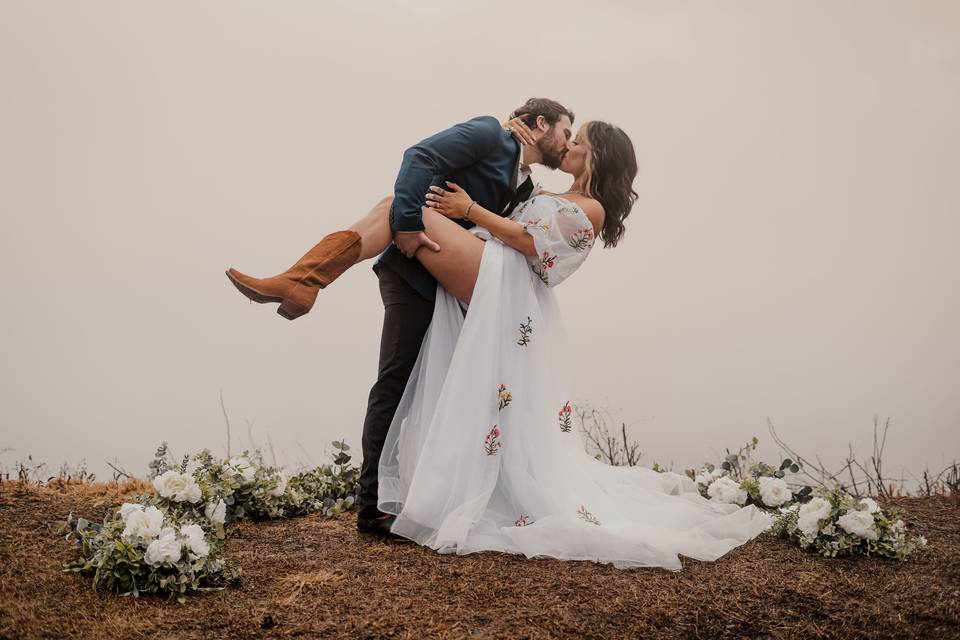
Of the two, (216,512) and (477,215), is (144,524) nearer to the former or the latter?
(216,512)

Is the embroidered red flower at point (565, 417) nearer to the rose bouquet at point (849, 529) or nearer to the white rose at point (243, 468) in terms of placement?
the rose bouquet at point (849, 529)

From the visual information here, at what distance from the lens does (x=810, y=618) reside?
9.85 feet

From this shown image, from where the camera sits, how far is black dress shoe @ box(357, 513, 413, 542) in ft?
12.6

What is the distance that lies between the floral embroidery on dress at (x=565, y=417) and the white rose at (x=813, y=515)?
4.31 ft

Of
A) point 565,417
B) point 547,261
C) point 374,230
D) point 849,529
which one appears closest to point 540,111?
point 547,261

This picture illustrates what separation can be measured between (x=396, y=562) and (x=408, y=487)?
477 millimetres

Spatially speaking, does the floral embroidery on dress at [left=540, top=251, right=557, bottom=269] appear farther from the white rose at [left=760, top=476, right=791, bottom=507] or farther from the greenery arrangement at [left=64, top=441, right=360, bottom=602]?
the white rose at [left=760, top=476, right=791, bottom=507]

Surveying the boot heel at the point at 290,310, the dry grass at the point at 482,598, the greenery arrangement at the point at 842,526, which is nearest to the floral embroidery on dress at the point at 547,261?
the boot heel at the point at 290,310

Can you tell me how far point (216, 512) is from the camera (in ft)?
13.3

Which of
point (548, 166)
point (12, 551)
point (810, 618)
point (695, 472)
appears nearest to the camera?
point (810, 618)

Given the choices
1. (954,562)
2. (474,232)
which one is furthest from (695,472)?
(474,232)

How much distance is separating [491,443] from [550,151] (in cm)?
168

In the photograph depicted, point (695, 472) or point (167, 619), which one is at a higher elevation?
point (695, 472)

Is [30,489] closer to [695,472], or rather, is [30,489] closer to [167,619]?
[167,619]
